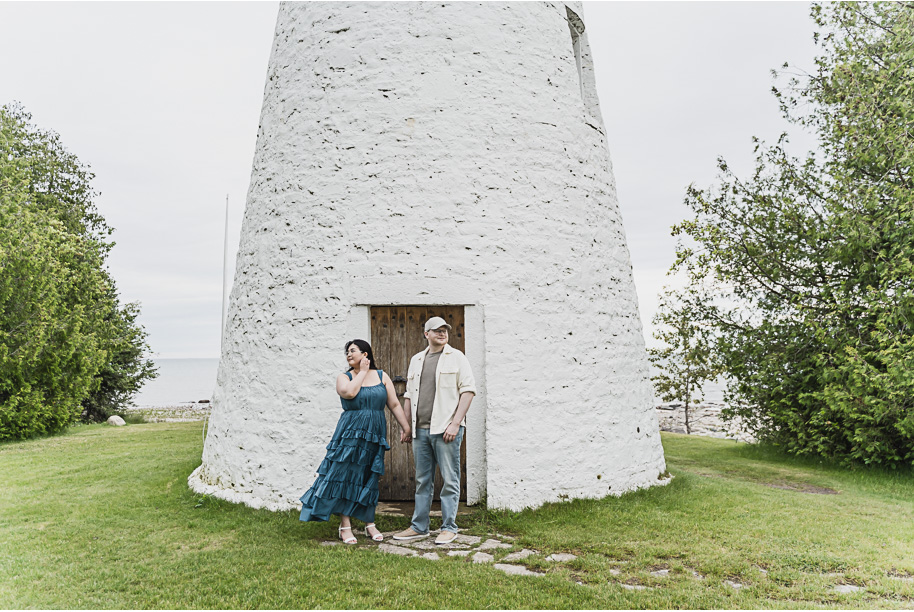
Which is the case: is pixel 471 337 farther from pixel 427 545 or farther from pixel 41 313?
pixel 41 313

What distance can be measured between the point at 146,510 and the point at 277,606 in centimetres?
328

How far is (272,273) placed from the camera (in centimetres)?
667

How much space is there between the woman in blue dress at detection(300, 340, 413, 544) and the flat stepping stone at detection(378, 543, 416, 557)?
0.53ft

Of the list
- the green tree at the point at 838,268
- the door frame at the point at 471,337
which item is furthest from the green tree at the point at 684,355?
the door frame at the point at 471,337

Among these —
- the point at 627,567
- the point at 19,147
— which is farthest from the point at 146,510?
the point at 19,147

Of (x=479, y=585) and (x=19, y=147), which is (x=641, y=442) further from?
(x=19, y=147)

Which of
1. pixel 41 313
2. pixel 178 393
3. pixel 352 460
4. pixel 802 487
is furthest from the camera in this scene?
pixel 178 393

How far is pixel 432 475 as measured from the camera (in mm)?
5359

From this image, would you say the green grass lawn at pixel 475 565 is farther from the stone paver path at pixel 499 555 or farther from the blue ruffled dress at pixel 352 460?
the blue ruffled dress at pixel 352 460

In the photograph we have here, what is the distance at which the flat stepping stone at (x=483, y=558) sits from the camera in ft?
15.8

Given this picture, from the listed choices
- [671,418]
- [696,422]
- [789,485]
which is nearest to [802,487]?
[789,485]

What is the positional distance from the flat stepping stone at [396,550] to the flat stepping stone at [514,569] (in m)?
0.74

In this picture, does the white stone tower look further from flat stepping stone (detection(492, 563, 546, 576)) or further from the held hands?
flat stepping stone (detection(492, 563, 546, 576))

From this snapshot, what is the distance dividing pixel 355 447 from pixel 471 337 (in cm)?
183
